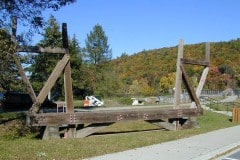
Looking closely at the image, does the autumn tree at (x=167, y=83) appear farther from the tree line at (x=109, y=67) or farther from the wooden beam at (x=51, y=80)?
the wooden beam at (x=51, y=80)

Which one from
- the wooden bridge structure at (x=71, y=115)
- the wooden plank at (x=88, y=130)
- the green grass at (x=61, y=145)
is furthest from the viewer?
the wooden plank at (x=88, y=130)

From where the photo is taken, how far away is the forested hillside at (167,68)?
100250mm

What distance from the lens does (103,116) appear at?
15562 millimetres

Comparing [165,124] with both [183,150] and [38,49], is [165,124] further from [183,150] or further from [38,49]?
[38,49]

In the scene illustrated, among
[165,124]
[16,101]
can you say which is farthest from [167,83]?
[165,124]

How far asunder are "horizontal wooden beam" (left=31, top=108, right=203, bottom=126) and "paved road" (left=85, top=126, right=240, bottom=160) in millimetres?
2061

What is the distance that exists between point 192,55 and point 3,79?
10309 centimetres

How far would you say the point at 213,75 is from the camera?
113938 millimetres

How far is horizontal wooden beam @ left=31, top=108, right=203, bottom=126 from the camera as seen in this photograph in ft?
45.3

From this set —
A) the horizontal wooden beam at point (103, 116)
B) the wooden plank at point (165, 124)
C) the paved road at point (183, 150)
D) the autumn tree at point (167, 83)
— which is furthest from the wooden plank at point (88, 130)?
the autumn tree at point (167, 83)

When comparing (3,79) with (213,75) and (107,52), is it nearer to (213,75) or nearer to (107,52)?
(107,52)

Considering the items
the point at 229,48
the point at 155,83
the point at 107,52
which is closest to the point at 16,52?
the point at 107,52

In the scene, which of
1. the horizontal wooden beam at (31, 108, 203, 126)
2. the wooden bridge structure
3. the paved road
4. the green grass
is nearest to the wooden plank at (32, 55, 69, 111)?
the wooden bridge structure

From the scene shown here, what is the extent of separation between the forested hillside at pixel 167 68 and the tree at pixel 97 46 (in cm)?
920
